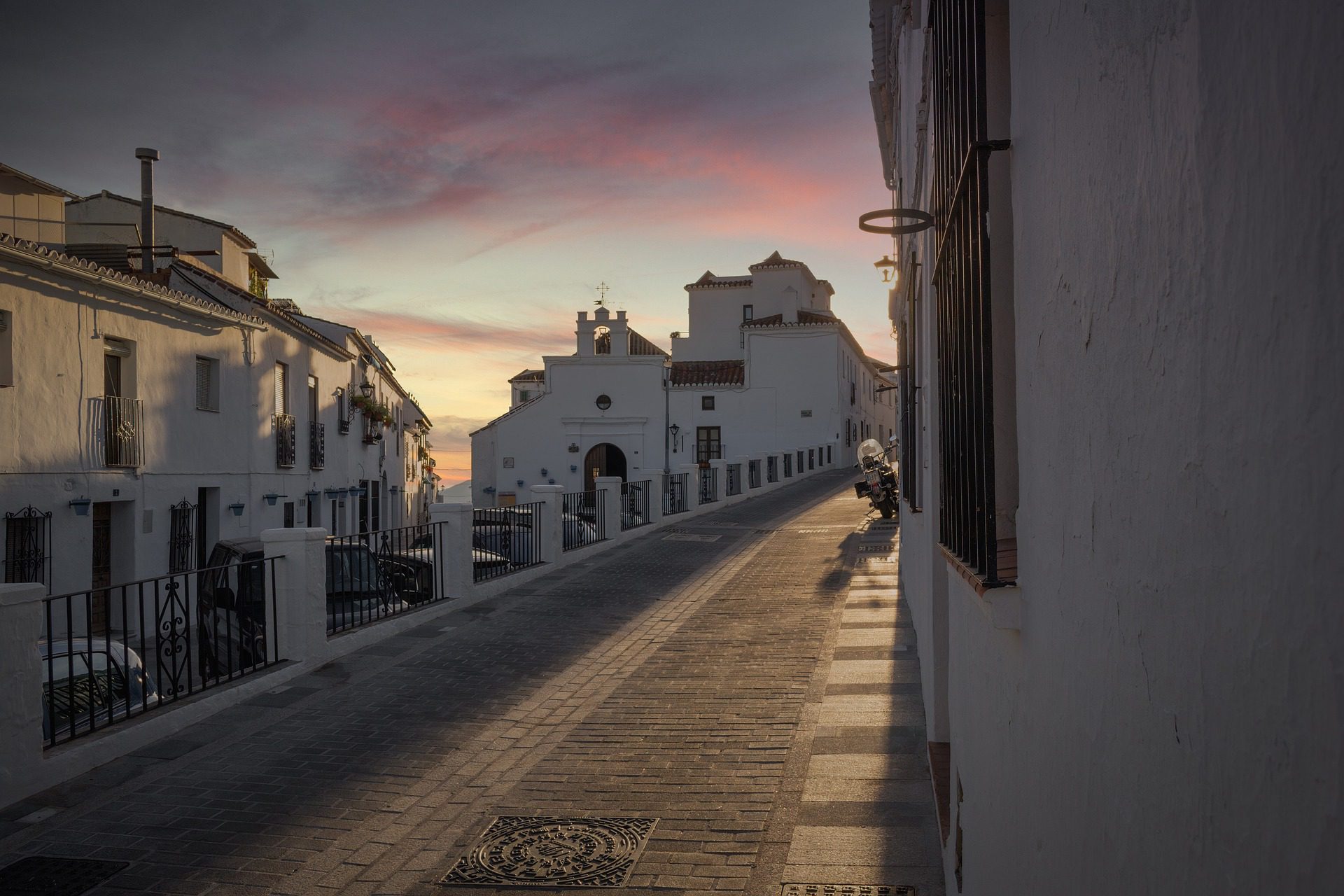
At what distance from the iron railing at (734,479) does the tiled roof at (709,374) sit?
62.8ft

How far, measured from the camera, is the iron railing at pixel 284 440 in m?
26.2

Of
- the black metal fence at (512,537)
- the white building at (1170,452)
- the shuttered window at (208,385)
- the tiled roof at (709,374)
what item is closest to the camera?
the white building at (1170,452)

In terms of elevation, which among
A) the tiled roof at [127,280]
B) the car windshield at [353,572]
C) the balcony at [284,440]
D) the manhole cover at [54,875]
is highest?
the tiled roof at [127,280]

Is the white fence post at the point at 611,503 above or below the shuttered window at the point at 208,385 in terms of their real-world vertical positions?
below

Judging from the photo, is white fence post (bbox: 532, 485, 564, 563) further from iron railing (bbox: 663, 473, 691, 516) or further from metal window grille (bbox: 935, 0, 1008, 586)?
metal window grille (bbox: 935, 0, 1008, 586)

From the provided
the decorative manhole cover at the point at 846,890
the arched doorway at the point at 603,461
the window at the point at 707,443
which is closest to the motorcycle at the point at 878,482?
the decorative manhole cover at the point at 846,890

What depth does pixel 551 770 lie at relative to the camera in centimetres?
677

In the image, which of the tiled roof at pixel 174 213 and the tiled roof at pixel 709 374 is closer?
the tiled roof at pixel 174 213

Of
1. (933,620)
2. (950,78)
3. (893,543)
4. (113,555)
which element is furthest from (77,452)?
(950,78)

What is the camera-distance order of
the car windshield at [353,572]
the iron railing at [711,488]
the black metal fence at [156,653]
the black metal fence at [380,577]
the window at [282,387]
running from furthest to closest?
the iron railing at [711,488]
the window at [282,387]
the car windshield at [353,572]
the black metal fence at [380,577]
the black metal fence at [156,653]

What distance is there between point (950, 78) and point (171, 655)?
22.8 feet

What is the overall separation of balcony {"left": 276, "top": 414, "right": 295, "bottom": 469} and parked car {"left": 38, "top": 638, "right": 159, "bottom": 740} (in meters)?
18.8

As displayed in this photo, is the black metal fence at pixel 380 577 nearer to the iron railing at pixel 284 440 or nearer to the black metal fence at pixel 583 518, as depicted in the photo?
the black metal fence at pixel 583 518

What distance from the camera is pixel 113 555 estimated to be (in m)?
20.3
